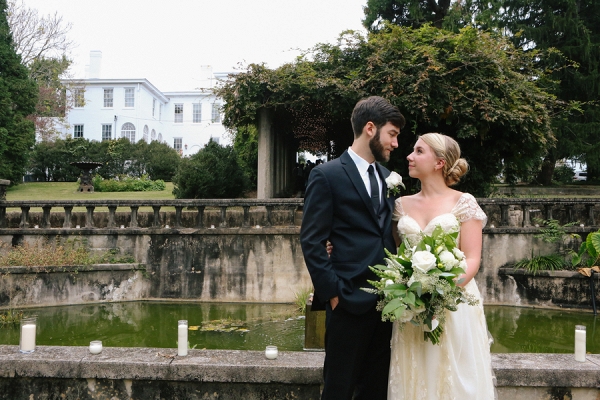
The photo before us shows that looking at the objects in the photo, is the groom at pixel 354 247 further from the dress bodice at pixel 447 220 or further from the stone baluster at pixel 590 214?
the stone baluster at pixel 590 214

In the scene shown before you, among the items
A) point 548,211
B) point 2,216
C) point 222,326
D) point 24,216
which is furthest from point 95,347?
point 548,211

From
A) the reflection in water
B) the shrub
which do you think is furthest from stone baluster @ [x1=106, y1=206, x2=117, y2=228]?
the shrub

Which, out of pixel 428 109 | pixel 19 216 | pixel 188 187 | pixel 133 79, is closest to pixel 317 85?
pixel 428 109

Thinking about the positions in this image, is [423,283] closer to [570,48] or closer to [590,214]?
[590,214]

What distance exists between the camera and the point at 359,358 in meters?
2.51

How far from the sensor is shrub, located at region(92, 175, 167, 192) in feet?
62.7

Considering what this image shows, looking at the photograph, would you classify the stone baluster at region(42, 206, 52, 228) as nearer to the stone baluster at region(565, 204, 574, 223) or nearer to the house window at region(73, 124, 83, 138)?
the stone baluster at region(565, 204, 574, 223)

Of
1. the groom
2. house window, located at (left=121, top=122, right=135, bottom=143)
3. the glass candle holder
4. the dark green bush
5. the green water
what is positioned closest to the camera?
the groom

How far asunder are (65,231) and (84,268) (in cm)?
111

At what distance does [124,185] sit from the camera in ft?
65.4

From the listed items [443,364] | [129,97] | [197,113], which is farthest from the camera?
[197,113]

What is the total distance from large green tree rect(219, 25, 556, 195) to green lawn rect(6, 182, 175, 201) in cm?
588

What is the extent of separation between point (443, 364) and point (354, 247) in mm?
803

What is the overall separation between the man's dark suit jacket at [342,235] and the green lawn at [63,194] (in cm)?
1369
